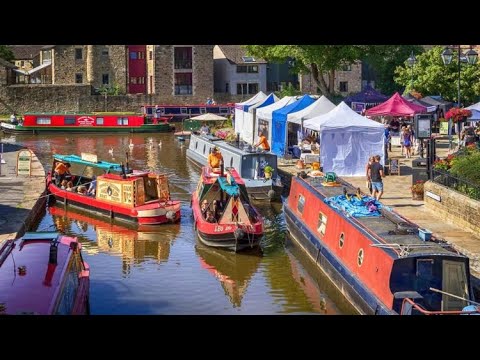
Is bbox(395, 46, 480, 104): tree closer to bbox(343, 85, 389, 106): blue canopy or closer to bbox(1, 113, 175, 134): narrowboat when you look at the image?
bbox(343, 85, 389, 106): blue canopy

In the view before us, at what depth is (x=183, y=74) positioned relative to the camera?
68.9m

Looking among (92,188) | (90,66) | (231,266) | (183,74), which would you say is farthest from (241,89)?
(231,266)

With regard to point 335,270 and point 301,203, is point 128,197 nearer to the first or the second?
point 301,203

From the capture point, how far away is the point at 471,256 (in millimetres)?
17656

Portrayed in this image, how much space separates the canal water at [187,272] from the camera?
17312 millimetres

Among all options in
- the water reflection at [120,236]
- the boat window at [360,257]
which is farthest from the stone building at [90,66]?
the boat window at [360,257]

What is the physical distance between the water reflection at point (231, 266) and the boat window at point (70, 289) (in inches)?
164

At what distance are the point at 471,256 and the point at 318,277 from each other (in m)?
3.30

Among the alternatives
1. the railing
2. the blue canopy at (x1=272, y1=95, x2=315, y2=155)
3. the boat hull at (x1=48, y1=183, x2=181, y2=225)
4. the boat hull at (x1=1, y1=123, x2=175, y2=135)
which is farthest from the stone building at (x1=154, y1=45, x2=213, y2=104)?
the railing

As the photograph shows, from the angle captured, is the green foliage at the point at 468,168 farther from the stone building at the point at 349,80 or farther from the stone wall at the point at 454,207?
the stone building at the point at 349,80

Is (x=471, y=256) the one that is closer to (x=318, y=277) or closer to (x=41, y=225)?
(x=318, y=277)

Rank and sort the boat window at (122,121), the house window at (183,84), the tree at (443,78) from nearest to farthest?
the tree at (443,78), the boat window at (122,121), the house window at (183,84)
